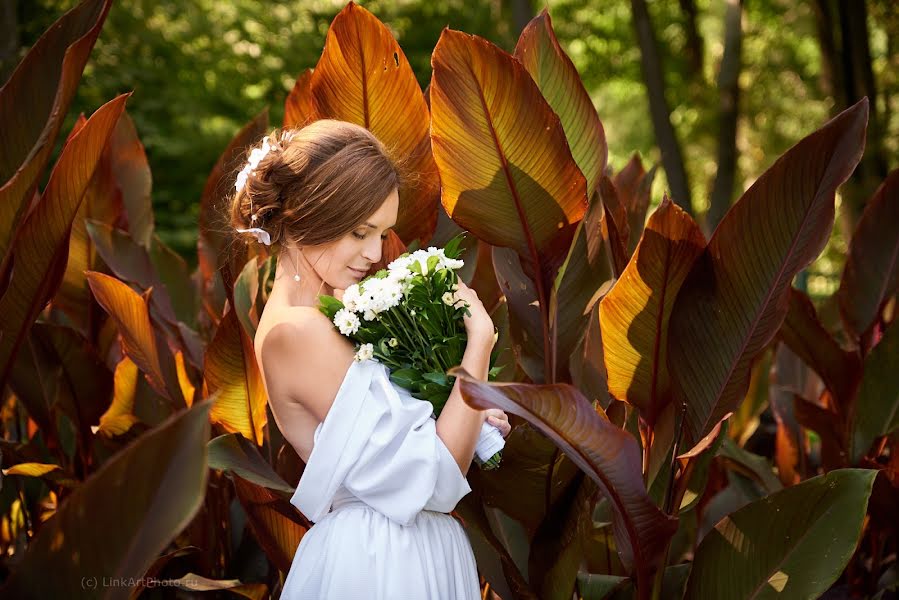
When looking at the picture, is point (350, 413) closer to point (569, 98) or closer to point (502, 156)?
point (502, 156)

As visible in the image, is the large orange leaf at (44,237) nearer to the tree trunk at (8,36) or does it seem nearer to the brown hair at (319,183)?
the brown hair at (319,183)

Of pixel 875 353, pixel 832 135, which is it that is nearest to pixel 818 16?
pixel 875 353

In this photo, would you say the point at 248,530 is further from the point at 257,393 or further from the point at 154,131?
the point at 154,131

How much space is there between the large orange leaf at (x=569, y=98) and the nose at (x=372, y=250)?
0.49 metres

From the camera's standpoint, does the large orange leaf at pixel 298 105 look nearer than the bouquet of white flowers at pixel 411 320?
No

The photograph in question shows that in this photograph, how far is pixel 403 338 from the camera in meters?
1.72

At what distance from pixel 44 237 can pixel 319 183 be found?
544 mm

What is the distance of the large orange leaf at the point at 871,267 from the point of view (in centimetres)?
256

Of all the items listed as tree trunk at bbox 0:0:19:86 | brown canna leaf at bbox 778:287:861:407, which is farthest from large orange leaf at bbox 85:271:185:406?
tree trunk at bbox 0:0:19:86

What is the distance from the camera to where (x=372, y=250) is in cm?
181

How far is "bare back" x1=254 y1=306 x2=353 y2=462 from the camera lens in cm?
171

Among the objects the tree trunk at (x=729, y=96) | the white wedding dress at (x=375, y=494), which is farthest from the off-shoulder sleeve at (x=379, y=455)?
the tree trunk at (x=729, y=96)

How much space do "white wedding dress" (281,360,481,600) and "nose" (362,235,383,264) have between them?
0.68 ft

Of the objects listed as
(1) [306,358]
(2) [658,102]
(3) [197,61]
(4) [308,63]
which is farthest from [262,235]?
(4) [308,63]
